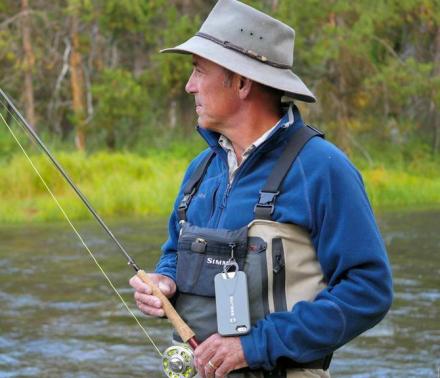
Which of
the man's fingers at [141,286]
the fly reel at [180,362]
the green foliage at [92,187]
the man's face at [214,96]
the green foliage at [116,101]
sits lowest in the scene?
the green foliage at [116,101]

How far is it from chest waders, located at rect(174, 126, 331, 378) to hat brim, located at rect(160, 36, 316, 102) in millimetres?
124

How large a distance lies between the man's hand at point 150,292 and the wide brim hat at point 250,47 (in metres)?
0.60

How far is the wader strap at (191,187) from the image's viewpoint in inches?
129

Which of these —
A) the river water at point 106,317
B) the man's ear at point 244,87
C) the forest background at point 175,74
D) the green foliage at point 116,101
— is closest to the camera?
the man's ear at point 244,87

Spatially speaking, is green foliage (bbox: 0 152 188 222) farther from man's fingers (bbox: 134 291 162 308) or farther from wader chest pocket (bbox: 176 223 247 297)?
wader chest pocket (bbox: 176 223 247 297)

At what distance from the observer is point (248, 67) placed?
312 centimetres

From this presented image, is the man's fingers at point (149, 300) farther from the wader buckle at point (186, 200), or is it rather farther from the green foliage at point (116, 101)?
→ the green foliage at point (116, 101)

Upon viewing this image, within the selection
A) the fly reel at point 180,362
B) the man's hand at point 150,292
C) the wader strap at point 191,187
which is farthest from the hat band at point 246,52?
the fly reel at point 180,362

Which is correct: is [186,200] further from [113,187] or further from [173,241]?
[113,187]

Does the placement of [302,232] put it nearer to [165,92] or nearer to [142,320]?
[142,320]

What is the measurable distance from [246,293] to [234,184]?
31 cm

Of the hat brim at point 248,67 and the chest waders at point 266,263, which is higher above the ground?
the hat brim at point 248,67

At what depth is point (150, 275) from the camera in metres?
3.21

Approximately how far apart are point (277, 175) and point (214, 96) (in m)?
0.32
